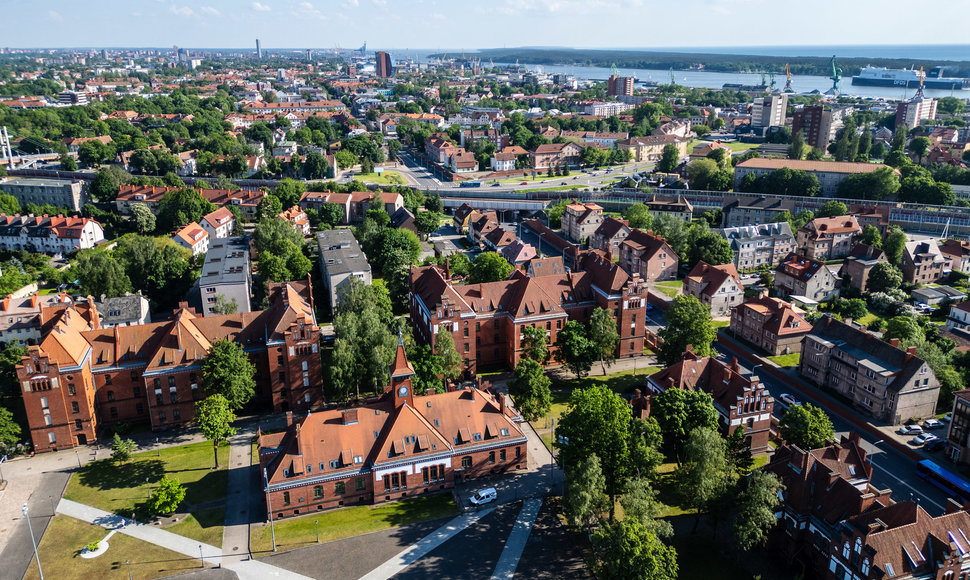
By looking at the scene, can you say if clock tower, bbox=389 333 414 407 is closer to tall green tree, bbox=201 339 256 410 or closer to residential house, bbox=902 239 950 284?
tall green tree, bbox=201 339 256 410

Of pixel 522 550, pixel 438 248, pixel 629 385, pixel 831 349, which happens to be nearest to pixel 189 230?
pixel 438 248

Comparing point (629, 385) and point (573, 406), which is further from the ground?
point (573, 406)

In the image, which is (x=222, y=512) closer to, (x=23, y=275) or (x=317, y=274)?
(x=317, y=274)

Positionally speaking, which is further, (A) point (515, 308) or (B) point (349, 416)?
(A) point (515, 308)

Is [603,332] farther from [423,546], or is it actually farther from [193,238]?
[193,238]

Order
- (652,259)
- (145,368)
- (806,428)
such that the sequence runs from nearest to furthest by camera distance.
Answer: (806,428) < (145,368) < (652,259)

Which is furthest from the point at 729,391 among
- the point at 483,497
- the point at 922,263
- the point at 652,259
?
the point at 922,263
